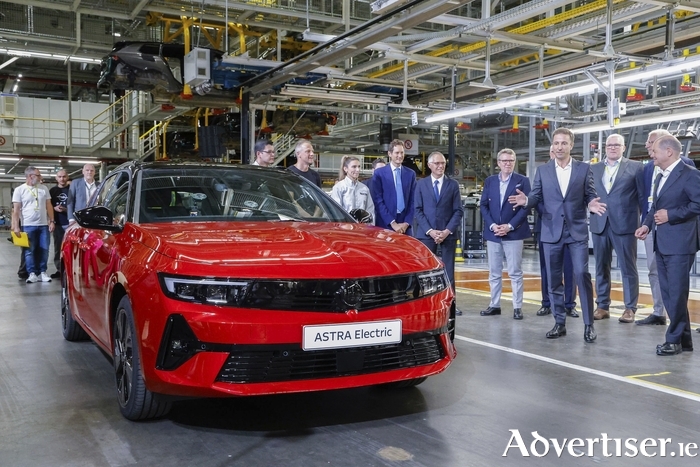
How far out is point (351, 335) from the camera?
3037 mm

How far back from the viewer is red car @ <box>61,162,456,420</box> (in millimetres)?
2928

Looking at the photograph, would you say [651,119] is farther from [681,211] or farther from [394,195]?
[681,211]

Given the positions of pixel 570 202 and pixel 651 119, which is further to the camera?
pixel 651 119

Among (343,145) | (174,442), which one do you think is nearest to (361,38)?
(174,442)

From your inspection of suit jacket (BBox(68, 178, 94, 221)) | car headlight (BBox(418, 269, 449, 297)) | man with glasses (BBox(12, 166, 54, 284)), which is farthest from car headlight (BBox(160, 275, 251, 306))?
man with glasses (BBox(12, 166, 54, 284))

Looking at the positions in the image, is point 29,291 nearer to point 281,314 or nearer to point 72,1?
point 72,1

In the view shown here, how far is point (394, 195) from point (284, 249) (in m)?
3.81

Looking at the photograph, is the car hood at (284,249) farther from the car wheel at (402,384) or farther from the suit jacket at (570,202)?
the suit jacket at (570,202)

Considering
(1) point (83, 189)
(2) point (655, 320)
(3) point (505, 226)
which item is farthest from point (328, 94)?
(2) point (655, 320)

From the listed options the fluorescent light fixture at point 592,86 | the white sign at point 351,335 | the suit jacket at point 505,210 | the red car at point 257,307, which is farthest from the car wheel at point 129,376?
the fluorescent light fixture at point 592,86

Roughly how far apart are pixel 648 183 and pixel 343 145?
66.3 ft

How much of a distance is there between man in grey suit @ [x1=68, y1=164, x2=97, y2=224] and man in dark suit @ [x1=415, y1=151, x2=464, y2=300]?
496 cm

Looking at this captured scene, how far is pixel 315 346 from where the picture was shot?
2.98m

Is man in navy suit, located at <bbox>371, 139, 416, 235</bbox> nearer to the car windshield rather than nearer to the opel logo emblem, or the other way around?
the car windshield
